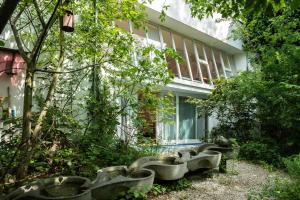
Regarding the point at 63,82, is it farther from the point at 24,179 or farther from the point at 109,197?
the point at 109,197

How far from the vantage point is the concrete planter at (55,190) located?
2889mm

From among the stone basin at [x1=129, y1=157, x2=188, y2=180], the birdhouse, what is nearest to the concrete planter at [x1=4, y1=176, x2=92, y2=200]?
the stone basin at [x1=129, y1=157, x2=188, y2=180]

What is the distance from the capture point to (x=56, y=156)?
4.79 metres

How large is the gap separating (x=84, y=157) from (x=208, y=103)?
5906mm

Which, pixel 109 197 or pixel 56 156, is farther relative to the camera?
pixel 56 156

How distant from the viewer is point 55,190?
3.42 m

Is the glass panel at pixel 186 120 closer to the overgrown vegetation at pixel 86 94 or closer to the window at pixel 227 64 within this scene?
the window at pixel 227 64

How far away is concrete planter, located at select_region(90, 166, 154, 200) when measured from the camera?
3484 mm

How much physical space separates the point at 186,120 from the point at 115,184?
7821 mm

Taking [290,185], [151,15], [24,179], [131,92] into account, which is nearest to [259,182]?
[290,185]

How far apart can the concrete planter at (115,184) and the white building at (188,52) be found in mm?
3892

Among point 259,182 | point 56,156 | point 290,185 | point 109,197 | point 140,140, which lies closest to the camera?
point 109,197

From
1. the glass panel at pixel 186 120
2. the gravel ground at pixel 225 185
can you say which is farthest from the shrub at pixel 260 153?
the glass panel at pixel 186 120

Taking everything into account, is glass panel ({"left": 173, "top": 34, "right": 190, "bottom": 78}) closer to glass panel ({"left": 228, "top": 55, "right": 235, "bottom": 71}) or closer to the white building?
the white building
